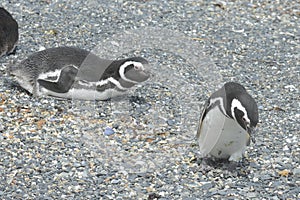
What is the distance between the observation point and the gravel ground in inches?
198

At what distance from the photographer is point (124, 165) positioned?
5.23 meters

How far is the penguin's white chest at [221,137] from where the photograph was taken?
4.88m

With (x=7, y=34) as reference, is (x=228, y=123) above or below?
above

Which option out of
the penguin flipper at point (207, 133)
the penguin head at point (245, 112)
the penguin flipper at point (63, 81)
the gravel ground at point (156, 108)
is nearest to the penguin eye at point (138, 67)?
the gravel ground at point (156, 108)

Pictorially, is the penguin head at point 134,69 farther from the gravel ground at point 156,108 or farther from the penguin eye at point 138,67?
the gravel ground at point 156,108

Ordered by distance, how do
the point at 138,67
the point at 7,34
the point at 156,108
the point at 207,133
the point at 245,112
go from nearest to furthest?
1. the point at 245,112
2. the point at 207,133
3. the point at 138,67
4. the point at 156,108
5. the point at 7,34

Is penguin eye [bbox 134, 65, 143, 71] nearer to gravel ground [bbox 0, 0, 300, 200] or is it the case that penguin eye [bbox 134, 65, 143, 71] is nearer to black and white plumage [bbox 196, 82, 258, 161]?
gravel ground [bbox 0, 0, 300, 200]

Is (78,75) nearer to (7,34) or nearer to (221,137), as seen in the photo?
(7,34)

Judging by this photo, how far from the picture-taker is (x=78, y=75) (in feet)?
19.6

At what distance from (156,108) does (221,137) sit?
129 centimetres

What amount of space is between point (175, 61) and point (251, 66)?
2.64 feet

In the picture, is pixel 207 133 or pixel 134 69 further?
pixel 134 69

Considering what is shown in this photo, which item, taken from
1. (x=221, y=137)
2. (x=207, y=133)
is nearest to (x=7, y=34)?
(x=207, y=133)

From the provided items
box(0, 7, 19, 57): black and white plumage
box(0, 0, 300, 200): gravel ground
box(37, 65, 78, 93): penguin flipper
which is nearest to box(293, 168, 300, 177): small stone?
box(0, 0, 300, 200): gravel ground
